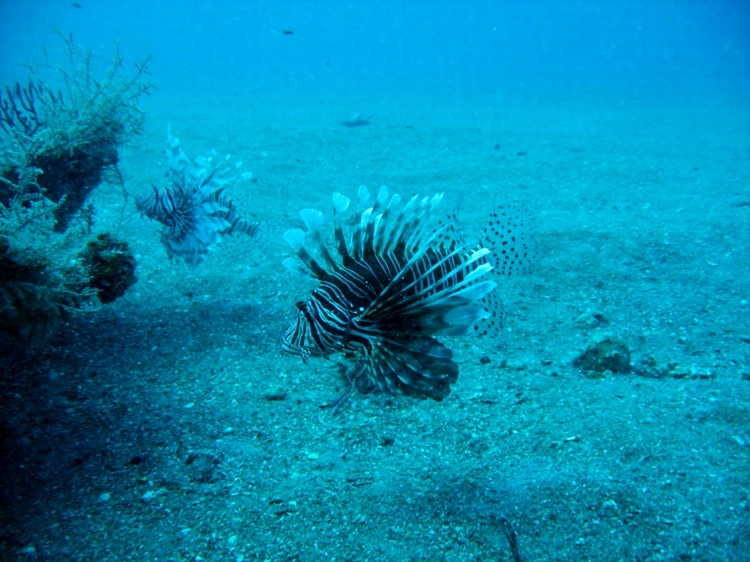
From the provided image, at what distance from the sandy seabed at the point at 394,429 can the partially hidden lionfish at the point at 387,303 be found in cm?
63

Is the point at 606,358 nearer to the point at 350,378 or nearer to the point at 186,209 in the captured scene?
the point at 350,378

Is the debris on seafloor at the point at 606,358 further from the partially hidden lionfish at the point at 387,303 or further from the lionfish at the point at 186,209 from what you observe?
the lionfish at the point at 186,209

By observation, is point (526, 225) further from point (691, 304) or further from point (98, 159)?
point (98, 159)

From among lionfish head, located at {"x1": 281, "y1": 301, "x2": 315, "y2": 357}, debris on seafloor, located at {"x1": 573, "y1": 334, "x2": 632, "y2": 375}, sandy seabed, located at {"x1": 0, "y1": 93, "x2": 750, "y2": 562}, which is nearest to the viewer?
sandy seabed, located at {"x1": 0, "y1": 93, "x2": 750, "y2": 562}

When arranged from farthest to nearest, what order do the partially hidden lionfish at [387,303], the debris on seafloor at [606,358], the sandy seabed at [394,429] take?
the debris on seafloor at [606,358]
the partially hidden lionfish at [387,303]
the sandy seabed at [394,429]

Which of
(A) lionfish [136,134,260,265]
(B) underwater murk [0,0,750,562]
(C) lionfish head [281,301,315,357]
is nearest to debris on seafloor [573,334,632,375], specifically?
(B) underwater murk [0,0,750,562]

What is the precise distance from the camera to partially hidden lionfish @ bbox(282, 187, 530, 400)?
2.32m

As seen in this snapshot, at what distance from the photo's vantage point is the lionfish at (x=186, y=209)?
15.8ft

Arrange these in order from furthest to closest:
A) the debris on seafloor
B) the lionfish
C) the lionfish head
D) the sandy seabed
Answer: the lionfish
the debris on seafloor
the lionfish head
the sandy seabed

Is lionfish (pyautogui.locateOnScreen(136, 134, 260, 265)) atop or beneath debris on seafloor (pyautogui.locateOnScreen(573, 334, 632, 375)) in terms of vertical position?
atop

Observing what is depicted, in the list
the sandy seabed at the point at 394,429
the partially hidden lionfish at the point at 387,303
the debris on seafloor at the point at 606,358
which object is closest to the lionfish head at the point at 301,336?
the partially hidden lionfish at the point at 387,303

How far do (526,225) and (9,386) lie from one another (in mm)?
3681

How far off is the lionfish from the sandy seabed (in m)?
0.47

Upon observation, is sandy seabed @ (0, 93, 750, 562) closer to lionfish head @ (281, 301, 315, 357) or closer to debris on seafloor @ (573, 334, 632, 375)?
debris on seafloor @ (573, 334, 632, 375)
